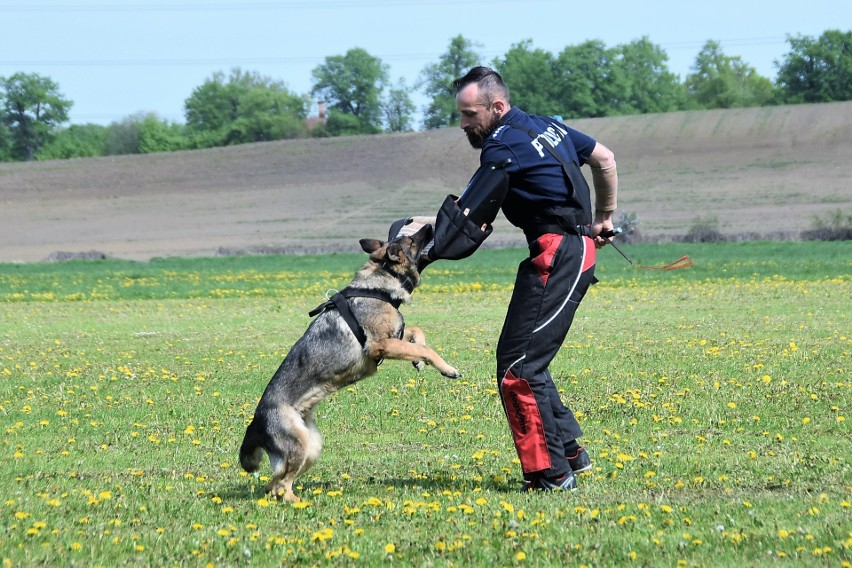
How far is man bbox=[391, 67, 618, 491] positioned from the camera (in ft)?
20.7

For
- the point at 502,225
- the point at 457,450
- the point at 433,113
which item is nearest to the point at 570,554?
the point at 457,450

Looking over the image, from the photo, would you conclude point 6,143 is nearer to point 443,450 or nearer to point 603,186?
point 443,450

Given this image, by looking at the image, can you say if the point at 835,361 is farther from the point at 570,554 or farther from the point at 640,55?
the point at 640,55

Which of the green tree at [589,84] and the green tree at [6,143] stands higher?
the green tree at [589,84]

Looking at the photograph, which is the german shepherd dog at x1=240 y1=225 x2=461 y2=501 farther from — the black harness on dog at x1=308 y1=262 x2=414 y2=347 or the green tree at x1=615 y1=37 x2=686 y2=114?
the green tree at x1=615 y1=37 x2=686 y2=114

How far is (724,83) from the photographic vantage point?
356ft

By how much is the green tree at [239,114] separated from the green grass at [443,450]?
3399 inches

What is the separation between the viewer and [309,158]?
79.7 metres

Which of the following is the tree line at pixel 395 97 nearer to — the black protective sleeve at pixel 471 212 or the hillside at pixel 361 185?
the hillside at pixel 361 185

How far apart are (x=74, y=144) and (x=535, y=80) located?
4927cm

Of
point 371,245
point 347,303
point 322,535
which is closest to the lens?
point 322,535

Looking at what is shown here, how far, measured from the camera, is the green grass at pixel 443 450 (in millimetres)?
5188

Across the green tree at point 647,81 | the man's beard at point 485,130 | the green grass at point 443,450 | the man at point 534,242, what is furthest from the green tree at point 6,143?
the man at point 534,242

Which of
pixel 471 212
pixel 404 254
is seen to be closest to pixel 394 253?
pixel 404 254
